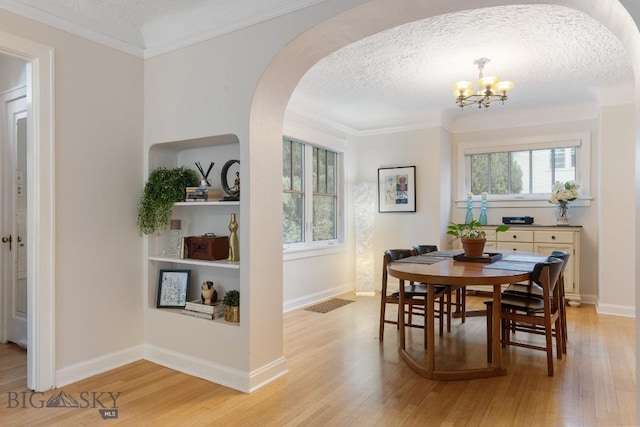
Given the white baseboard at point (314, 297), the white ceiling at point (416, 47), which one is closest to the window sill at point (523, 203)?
the white ceiling at point (416, 47)

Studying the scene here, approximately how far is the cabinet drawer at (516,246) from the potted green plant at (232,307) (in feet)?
12.1

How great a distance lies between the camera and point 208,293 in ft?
9.88

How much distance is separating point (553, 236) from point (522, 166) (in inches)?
43.4

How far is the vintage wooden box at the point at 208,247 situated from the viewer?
296 centimetres

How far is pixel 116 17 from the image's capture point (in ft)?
9.61

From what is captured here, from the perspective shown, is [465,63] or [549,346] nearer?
[549,346]

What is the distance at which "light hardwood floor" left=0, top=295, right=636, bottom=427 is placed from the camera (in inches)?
88.7

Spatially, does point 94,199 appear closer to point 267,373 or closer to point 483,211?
point 267,373

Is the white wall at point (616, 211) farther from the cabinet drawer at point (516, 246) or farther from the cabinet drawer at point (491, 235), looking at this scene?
the cabinet drawer at point (491, 235)

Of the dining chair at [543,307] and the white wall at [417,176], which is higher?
the white wall at [417,176]

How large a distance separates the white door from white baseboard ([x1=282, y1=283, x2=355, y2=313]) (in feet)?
7.90

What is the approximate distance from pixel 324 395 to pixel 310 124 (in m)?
3.45

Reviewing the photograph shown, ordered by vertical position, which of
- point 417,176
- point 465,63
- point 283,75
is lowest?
point 417,176

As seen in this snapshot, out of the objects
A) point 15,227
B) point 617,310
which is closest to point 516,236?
point 617,310
